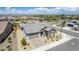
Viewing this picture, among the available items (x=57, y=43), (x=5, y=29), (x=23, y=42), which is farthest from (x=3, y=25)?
(x=57, y=43)

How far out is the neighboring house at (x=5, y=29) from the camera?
1553mm

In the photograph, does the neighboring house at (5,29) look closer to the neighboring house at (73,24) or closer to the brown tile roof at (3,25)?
the brown tile roof at (3,25)

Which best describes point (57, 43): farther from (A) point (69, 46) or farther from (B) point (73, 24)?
(B) point (73, 24)

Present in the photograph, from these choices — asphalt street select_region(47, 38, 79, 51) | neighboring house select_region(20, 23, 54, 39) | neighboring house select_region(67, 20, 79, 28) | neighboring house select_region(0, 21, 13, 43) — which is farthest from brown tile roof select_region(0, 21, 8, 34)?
neighboring house select_region(67, 20, 79, 28)

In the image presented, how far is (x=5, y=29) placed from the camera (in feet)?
5.12

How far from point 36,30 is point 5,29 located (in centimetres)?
32

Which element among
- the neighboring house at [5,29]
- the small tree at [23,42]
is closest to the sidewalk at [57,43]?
the small tree at [23,42]

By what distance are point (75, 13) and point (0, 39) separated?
2.65 ft

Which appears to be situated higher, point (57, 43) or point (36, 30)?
point (36, 30)

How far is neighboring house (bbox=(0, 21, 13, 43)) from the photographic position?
155 cm

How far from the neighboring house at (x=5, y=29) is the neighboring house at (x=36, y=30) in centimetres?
12
